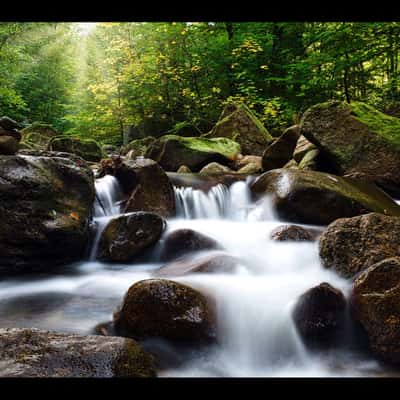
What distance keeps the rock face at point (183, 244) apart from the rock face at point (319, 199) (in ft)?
5.54

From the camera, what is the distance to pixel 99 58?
787 inches

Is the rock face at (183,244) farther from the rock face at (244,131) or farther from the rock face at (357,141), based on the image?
the rock face at (244,131)

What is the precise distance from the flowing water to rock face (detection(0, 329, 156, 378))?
21.8 inches

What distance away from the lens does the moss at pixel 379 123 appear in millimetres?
8156

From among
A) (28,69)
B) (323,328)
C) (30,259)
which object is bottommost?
(323,328)

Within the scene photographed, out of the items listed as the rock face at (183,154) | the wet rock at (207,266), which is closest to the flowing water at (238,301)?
the wet rock at (207,266)

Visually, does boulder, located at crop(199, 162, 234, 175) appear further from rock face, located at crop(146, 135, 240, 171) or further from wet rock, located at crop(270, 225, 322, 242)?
wet rock, located at crop(270, 225, 322, 242)

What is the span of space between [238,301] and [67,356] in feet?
5.90

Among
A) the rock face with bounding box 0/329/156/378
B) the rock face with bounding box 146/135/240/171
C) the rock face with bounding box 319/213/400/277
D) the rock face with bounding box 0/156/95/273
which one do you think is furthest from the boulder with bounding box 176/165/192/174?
the rock face with bounding box 0/329/156/378

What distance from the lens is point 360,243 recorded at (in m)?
4.04

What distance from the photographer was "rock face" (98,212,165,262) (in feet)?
17.5

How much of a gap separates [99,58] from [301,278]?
61.5 ft
